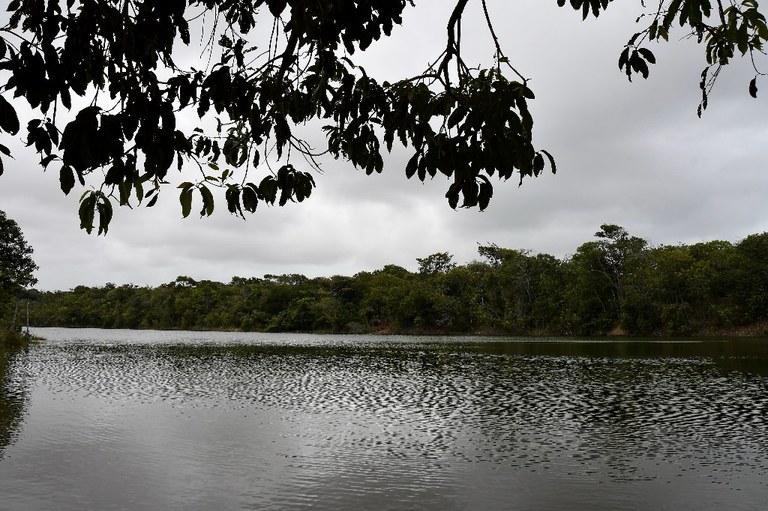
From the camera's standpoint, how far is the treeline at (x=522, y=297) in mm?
75438

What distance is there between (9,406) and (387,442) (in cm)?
1368

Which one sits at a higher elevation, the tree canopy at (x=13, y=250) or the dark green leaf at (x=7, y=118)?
the tree canopy at (x=13, y=250)

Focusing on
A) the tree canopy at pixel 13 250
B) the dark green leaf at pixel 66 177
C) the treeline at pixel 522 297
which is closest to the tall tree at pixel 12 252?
the tree canopy at pixel 13 250

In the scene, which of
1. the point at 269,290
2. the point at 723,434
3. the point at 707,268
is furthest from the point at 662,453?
the point at 269,290

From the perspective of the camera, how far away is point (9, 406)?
2009cm

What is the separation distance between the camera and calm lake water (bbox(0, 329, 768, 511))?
10945 millimetres

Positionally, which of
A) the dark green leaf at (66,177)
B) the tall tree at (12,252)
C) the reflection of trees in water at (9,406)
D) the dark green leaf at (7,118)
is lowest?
the reflection of trees in water at (9,406)

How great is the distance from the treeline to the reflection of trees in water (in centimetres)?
4761

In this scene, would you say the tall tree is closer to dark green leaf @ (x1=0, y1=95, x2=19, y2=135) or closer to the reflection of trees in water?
the reflection of trees in water

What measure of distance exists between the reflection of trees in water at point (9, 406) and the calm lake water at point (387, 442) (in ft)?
0.27

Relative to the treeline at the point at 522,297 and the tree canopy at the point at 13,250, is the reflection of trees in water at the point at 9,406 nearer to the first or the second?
the tree canopy at the point at 13,250

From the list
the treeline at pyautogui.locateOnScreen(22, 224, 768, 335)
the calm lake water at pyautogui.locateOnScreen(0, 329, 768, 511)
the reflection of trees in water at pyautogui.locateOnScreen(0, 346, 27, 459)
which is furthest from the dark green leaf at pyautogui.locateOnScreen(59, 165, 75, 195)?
the treeline at pyautogui.locateOnScreen(22, 224, 768, 335)

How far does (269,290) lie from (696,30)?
11814 centimetres

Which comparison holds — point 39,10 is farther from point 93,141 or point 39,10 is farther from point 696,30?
point 696,30
